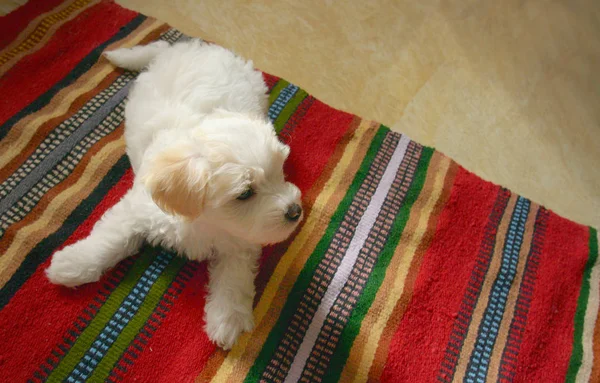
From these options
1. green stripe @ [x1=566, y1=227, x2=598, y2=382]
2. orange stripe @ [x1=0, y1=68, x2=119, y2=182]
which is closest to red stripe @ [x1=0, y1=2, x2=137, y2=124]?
orange stripe @ [x1=0, y1=68, x2=119, y2=182]

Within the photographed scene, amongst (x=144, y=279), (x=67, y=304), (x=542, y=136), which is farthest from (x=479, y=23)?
(x=67, y=304)

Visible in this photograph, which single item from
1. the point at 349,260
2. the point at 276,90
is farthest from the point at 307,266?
the point at 276,90

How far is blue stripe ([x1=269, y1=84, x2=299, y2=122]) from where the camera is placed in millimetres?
1939

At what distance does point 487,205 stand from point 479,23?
128 centimetres

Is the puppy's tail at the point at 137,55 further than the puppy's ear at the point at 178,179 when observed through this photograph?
Yes

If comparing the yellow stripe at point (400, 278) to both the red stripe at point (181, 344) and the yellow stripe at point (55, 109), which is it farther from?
the yellow stripe at point (55, 109)

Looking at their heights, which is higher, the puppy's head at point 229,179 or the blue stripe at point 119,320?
the puppy's head at point 229,179

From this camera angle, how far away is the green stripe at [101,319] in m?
1.36

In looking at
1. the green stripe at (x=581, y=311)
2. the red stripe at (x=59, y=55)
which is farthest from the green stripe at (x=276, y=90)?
the green stripe at (x=581, y=311)

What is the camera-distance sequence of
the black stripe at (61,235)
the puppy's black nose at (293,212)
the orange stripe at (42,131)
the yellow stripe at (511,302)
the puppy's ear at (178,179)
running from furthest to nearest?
the orange stripe at (42,131) → the yellow stripe at (511,302) → the black stripe at (61,235) → the puppy's black nose at (293,212) → the puppy's ear at (178,179)

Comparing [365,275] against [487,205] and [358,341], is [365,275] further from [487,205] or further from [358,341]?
[487,205]

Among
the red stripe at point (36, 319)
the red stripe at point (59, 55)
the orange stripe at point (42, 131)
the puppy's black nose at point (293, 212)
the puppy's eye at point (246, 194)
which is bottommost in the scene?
the red stripe at point (36, 319)

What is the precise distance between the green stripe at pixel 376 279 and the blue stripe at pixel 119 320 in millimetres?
686

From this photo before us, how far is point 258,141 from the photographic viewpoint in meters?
1.17
